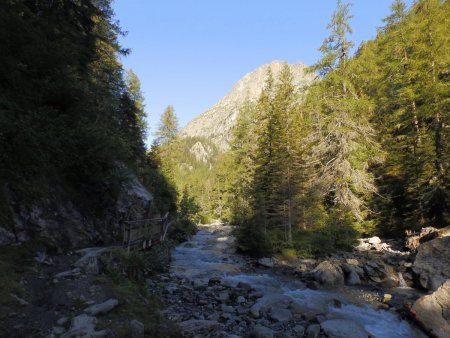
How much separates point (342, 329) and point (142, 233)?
877 cm

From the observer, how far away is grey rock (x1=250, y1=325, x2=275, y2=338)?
7.53 metres

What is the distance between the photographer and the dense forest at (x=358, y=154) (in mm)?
21703

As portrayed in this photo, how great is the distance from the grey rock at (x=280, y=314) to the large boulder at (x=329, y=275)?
4671 millimetres

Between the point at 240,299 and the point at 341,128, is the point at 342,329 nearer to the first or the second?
the point at 240,299

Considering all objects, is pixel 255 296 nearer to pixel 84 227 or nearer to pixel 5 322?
pixel 84 227

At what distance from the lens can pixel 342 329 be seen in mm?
8289

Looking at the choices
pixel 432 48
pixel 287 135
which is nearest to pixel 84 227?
pixel 287 135

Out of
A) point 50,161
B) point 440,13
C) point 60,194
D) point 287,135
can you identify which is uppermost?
point 440,13

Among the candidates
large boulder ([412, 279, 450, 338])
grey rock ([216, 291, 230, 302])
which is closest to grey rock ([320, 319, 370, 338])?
large boulder ([412, 279, 450, 338])

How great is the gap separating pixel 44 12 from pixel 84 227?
8579mm

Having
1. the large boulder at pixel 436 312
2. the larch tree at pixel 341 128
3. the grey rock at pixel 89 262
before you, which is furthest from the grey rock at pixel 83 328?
the larch tree at pixel 341 128

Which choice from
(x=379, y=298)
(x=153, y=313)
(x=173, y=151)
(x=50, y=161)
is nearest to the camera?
(x=153, y=313)

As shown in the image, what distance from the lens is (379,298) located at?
12.0 meters

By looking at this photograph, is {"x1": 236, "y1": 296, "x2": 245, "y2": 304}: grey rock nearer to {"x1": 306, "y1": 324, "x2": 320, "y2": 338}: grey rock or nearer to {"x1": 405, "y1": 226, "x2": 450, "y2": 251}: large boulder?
{"x1": 306, "y1": 324, "x2": 320, "y2": 338}: grey rock
